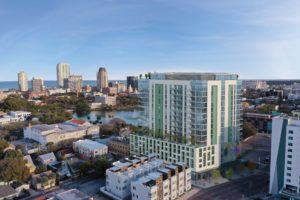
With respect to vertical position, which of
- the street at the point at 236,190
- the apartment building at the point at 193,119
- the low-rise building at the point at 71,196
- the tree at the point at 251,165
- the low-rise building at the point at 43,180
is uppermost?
the apartment building at the point at 193,119

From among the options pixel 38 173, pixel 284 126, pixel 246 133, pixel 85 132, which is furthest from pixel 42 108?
pixel 284 126

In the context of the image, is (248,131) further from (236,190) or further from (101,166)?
(101,166)

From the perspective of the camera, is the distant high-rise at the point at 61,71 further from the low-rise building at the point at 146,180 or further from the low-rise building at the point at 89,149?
the low-rise building at the point at 146,180

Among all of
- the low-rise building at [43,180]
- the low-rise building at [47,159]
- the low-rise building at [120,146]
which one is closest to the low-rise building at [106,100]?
the low-rise building at [120,146]

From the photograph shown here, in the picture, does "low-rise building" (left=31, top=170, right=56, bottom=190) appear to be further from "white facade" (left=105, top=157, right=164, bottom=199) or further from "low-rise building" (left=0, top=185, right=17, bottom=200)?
"white facade" (left=105, top=157, right=164, bottom=199)

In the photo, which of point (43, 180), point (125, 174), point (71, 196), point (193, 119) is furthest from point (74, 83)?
point (71, 196)

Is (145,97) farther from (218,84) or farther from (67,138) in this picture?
(67,138)
